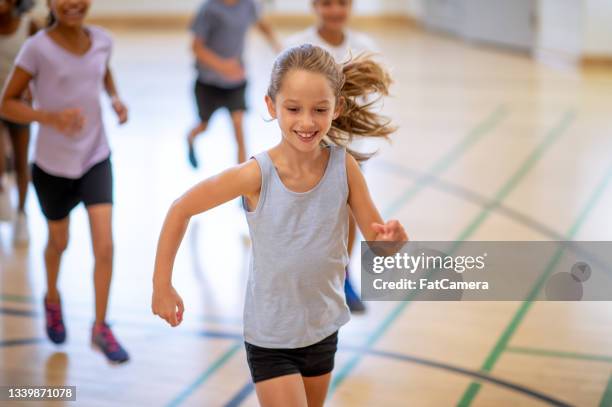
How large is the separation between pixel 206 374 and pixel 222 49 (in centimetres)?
280

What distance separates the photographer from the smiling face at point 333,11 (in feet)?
15.7

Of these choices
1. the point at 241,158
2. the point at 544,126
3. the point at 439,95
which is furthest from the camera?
the point at 439,95

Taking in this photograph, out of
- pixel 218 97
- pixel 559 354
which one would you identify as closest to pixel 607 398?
pixel 559 354

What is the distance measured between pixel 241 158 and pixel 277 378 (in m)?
3.57

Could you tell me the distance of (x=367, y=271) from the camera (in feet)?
9.64

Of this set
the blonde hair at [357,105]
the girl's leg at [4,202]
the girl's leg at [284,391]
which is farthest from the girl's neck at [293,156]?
the girl's leg at [4,202]

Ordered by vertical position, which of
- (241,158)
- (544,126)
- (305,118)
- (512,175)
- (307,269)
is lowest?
(307,269)

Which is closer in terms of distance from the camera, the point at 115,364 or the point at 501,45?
the point at 115,364

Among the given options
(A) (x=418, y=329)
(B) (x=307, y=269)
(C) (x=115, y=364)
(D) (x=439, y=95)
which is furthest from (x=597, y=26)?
(B) (x=307, y=269)

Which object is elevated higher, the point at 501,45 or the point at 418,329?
the point at 501,45

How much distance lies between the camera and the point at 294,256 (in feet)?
9.34

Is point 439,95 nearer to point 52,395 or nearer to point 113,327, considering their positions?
point 113,327

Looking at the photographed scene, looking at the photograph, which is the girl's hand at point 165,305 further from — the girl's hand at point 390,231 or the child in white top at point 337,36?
the child in white top at point 337,36

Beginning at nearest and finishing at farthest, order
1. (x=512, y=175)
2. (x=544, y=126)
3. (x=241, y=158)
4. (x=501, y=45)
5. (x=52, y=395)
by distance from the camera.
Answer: (x=52, y=395) < (x=241, y=158) < (x=512, y=175) < (x=544, y=126) < (x=501, y=45)
